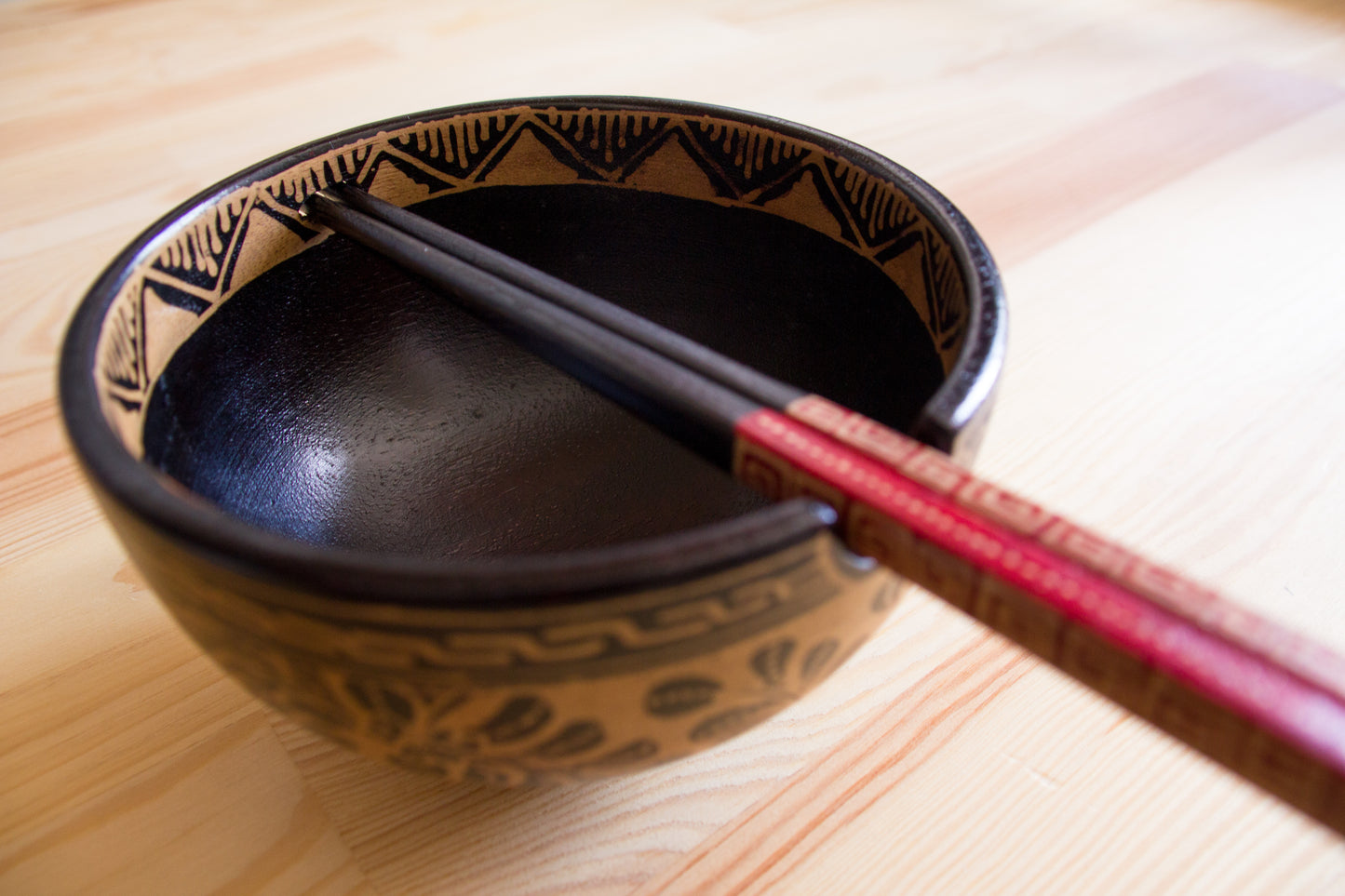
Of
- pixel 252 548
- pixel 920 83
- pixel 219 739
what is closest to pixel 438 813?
pixel 219 739

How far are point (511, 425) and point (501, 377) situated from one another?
0.04 meters

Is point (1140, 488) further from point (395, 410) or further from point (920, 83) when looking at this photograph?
point (920, 83)

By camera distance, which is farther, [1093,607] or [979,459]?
[979,459]

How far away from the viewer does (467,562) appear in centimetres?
31

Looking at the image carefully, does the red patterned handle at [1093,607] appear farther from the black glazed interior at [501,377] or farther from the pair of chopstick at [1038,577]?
the black glazed interior at [501,377]

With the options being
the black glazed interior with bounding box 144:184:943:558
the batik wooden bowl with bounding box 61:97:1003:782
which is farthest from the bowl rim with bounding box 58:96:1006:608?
the black glazed interior with bounding box 144:184:943:558

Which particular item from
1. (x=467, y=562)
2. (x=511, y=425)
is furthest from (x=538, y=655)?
(x=511, y=425)

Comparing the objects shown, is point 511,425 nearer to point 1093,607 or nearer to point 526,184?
point 526,184

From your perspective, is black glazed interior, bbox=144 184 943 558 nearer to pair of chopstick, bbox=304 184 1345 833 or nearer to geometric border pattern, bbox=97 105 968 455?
geometric border pattern, bbox=97 105 968 455

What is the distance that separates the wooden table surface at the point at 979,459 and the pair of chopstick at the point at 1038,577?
0.71ft

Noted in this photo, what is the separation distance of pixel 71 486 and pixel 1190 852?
744 millimetres

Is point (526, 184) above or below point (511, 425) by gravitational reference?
above

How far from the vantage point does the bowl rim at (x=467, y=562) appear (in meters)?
0.29

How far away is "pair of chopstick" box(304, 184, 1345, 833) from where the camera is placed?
258 mm
